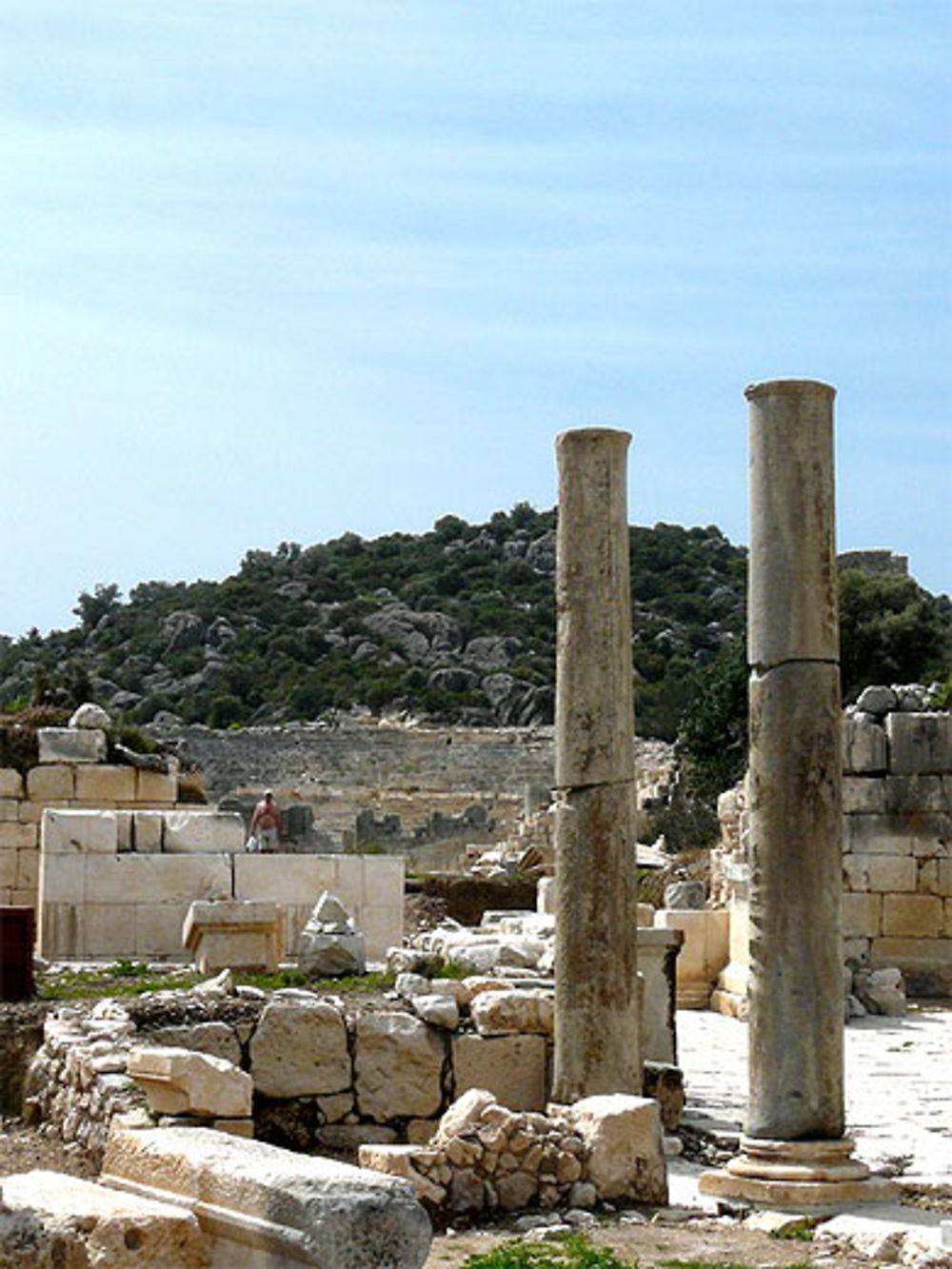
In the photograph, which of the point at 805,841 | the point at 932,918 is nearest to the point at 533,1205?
the point at 805,841

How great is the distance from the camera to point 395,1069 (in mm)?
11055

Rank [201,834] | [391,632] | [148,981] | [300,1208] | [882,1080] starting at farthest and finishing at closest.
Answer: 1. [391,632]
2. [201,834]
3. [882,1080]
4. [148,981]
5. [300,1208]

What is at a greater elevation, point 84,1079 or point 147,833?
point 147,833

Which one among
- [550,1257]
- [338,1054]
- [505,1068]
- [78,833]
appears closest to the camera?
[550,1257]

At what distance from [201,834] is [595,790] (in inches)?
286

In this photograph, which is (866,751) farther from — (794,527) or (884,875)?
(794,527)

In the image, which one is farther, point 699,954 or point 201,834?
point 699,954

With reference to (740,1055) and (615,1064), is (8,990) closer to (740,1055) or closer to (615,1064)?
(615,1064)

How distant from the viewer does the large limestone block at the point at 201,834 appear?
57.1ft

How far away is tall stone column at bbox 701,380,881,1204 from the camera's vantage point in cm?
970

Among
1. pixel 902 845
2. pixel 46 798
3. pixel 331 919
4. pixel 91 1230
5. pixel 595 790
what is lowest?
pixel 91 1230

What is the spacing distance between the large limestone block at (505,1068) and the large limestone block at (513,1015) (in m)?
0.04

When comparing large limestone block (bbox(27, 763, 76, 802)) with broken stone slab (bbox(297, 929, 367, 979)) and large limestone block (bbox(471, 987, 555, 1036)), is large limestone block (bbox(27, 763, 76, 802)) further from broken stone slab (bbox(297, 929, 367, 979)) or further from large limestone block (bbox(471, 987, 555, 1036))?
large limestone block (bbox(471, 987, 555, 1036))

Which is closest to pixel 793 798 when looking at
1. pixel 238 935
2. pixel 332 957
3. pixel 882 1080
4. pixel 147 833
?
pixel 332 957
